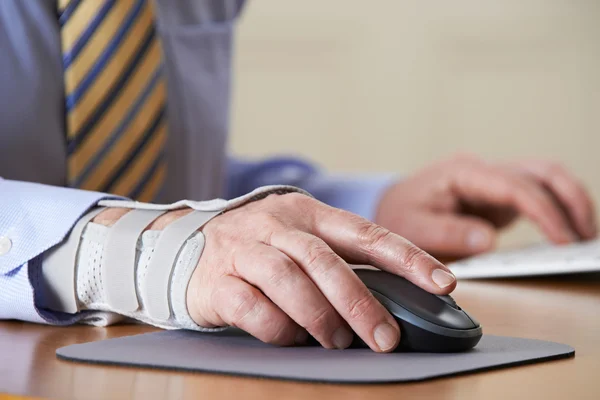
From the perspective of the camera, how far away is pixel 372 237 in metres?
0.50

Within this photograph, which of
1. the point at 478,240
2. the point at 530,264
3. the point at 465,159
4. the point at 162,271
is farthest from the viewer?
the point at 465,159

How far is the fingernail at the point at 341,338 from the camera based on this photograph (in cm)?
47

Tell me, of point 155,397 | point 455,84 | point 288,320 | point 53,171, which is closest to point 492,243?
point 53,171

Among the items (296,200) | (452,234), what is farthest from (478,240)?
(296,200)

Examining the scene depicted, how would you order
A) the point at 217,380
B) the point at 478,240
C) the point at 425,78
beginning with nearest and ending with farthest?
the point at 217,380 → the point at 478,240 → the point at 425,78

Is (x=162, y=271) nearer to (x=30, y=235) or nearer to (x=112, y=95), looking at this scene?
(x=30, y=235)

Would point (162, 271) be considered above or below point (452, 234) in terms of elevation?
above

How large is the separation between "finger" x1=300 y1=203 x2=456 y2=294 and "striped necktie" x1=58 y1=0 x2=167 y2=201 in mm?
455

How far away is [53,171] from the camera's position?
890 millimetres

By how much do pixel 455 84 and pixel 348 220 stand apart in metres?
2.56

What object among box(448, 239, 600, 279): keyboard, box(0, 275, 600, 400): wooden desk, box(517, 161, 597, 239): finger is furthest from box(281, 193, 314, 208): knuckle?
box(517, 161, 597, 239): finger

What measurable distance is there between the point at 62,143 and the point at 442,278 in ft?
1.77

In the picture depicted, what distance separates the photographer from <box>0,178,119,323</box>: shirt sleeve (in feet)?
1.82

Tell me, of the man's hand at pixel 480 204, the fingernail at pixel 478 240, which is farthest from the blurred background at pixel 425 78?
the fingernail at pixel 478 240
